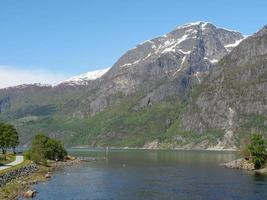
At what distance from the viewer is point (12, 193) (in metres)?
120

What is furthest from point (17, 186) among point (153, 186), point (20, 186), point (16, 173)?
point (153, 186)

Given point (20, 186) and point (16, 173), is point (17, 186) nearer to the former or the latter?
point (20, 186)

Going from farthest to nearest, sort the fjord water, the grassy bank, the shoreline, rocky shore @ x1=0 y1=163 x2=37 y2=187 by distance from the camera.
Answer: rocky shore @ x1=0 y1=163 x2=37 y2=187 → the fjord water → the shoreline → the grassy bank

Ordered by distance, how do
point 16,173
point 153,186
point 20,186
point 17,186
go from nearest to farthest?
point 17,186 < point 20,186 < point 153,186 < point 16,173

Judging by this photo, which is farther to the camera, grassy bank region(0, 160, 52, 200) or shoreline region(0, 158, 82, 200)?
shoreline region(0, 158, 82, 200)

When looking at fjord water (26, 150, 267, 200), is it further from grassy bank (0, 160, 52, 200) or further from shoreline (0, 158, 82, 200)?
grassy bank (0, 160, 52, 200)

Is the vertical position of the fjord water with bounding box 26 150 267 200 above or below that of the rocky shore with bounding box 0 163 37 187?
below

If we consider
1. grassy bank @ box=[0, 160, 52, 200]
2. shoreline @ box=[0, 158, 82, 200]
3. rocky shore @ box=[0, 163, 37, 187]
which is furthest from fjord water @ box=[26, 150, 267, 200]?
rocky shore @ box=[0, 163, 37, 187]

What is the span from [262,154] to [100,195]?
306ft

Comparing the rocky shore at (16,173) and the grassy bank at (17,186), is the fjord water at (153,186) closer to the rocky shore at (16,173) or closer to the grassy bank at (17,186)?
the grassy bank at (17,186)

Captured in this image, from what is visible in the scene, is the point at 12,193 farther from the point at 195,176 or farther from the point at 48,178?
the point at 195,176

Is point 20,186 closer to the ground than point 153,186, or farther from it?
farther from it

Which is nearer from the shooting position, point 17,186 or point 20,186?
point 17,186

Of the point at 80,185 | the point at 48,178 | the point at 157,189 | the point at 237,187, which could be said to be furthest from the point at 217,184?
the point at 48,178
